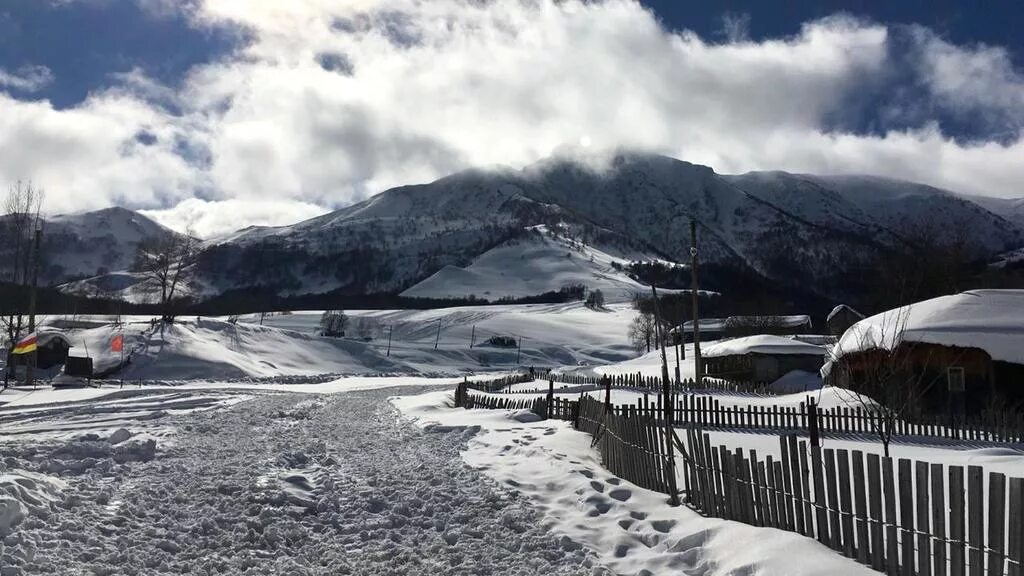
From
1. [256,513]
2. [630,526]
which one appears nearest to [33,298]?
[256,513]

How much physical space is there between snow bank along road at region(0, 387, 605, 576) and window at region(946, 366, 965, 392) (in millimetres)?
21150

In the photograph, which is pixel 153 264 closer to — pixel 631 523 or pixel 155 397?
pixel 155 397


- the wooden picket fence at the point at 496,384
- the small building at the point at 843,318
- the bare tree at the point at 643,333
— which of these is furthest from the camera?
the bare tree at the point at 643,333

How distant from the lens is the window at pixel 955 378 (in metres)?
26.8

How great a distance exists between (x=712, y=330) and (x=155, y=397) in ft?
292

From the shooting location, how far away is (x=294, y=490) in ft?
35.2

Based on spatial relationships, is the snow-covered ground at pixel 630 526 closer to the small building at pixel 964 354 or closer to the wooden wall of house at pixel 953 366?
the small building at pixel 964 354

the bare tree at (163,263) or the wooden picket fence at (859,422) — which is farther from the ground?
the bare tree at (163,263)

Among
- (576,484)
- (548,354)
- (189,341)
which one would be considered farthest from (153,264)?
(576,484)

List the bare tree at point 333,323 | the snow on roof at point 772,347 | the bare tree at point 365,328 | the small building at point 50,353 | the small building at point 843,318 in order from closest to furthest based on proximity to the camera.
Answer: the snow on roof at point 772,347, the small building at point 50,353, the small building at point 843,318, the bare tree at point 333,323, the bare tree at point 365,328

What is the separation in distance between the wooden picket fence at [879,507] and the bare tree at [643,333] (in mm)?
98821

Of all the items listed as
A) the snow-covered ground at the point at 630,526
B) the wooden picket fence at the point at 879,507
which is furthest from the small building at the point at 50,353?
the wooden picket fence at the point at 879,507

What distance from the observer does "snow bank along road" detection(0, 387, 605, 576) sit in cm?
752

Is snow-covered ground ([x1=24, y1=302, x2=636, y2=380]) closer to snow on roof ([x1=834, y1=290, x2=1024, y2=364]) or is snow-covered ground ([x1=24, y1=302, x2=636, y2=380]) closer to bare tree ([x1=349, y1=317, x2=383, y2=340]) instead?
bare tree ([x1=349, y1=317, x2=383, y2=340])
